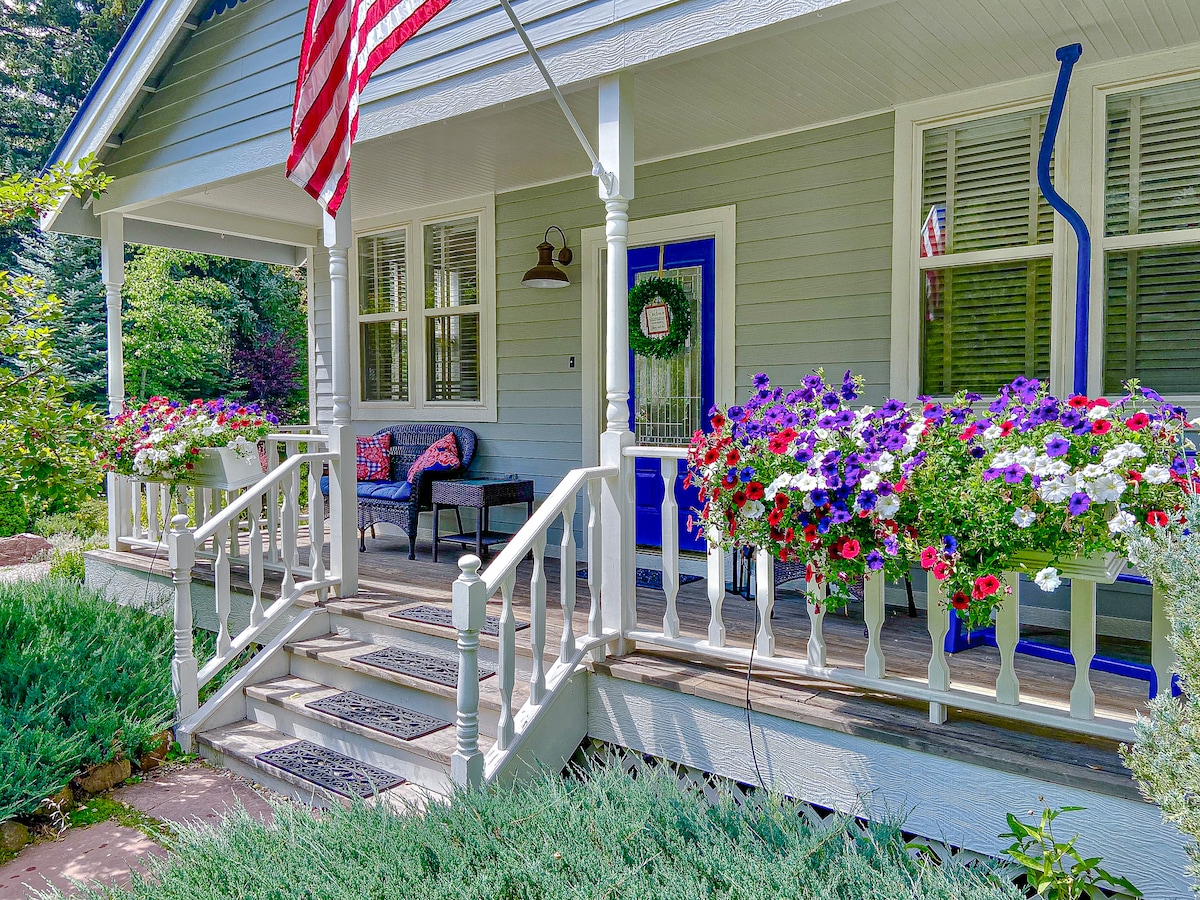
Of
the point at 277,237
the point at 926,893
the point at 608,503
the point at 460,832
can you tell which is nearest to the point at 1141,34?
the point at 608,503

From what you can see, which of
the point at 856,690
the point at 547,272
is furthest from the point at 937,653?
the point at 547,272

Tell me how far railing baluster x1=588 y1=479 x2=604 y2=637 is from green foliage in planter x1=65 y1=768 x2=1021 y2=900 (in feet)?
2.45

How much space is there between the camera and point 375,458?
21.5ft

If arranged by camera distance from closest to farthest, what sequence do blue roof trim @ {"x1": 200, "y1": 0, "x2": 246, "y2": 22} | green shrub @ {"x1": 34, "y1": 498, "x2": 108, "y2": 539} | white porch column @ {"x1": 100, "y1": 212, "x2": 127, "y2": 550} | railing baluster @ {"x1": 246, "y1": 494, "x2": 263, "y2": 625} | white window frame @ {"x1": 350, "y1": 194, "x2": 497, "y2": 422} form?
railing baluster @ {"x1": 246, "y1": 494, "x2": 263, "y2": 625}
blue roof trim @ {"x1": 200, "y1": 0, "x2": 246, "y2": 22}
white porch column @ {"x1": 100, "y1": 212, "x2": 127, "y2": 550}
white window frame @ {"x1": 350, "y1": 194, "x2": 497, "y2": 422}
green shrub @ {"x1": 34, "y1": 498, "x2": 108, "y2": 539}

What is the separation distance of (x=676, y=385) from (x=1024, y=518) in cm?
328

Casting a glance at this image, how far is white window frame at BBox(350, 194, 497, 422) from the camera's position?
6215 millimetres

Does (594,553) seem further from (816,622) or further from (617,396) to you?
(816,622)

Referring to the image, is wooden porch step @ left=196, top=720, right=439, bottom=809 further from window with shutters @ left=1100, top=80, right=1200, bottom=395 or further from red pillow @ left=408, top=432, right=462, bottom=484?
window with shutters @ left=1100, top=80, right=1200, bottom=395

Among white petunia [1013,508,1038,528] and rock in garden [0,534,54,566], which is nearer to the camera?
white petunia [1013,508,1038,528]

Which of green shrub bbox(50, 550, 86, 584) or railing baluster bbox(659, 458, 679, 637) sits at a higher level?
railing baluster bbox(659, 458, 679, 637)

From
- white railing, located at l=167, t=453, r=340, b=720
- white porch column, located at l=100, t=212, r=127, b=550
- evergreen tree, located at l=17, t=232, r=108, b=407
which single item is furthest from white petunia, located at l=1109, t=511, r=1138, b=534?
evergreen tree, located at l=17, t=232, r=108, b=407

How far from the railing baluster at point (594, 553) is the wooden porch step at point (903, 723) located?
0.17 m

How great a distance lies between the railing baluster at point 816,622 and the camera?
9.05 feet

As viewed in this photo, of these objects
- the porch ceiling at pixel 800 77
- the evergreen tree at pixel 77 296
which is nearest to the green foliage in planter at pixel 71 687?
the porch ceiling at pixel 800 77
